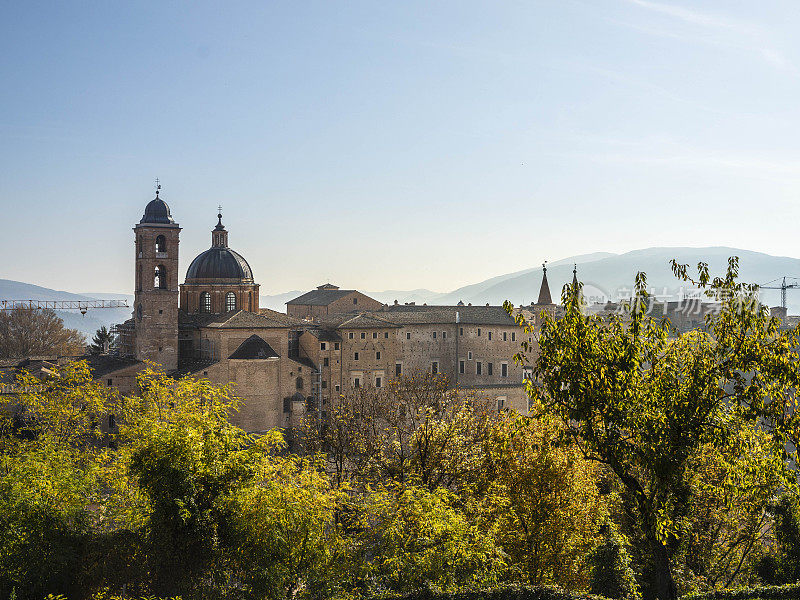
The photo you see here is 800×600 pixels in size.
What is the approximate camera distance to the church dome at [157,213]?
161ft

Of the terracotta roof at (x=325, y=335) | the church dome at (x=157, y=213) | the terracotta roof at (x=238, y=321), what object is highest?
the church dome at (x=157, y=213)

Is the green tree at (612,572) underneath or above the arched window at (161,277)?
underneath

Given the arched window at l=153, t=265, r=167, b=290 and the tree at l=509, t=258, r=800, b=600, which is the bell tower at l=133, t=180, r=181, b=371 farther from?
the tree at l=509, t=258, r=800, b=600

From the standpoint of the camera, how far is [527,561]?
18.0 metres

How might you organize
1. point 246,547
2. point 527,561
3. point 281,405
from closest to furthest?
1. point 246,547
2. point 527,561
3. point 281,405

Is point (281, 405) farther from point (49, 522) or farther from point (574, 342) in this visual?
point (574, 342)

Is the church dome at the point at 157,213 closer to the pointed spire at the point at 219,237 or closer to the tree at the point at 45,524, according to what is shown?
the pointed spire at the point at 219,237

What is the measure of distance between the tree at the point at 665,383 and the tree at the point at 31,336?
5941 centimetres

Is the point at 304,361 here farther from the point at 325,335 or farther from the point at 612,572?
the point at 612,572

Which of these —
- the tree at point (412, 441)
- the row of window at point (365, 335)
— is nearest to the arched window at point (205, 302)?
the row of window at point (365, 335)

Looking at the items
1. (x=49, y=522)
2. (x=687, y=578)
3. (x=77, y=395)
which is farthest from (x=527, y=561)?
(x=77, y=395)

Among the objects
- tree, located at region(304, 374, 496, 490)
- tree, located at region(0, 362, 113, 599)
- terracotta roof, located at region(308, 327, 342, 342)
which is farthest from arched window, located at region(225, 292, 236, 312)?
tree, located at region(0, 362, 113, 599)

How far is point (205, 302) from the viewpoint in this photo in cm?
5656

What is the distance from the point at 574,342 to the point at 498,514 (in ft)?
23.8
